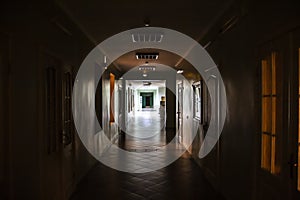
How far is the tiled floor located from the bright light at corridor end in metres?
0.33

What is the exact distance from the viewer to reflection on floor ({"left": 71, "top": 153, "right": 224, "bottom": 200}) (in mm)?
4305

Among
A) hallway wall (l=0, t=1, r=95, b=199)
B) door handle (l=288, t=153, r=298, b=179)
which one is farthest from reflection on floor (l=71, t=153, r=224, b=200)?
door handle (l=288, t=153, r=298, b=179)

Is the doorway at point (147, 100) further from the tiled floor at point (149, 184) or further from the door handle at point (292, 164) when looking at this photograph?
the door handle at point (292, 164)

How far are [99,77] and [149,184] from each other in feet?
10.0

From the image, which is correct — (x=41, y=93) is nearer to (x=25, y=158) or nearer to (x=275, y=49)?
(x=25, y=158)

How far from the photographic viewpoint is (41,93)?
305 cm

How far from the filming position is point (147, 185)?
15.7ft

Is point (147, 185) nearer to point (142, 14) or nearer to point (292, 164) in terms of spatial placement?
point (142, 14)

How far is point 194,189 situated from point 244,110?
195cm

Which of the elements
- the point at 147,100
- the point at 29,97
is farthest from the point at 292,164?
the point at 147,100

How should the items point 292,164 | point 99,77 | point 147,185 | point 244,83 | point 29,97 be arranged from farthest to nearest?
1. point 99,77
2. point 147,185
3. point 244,83
4. point 29,97
5. point 292,164

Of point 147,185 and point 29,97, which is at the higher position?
point 29,97

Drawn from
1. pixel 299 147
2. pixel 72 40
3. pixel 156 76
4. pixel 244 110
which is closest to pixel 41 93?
pixel 72 40

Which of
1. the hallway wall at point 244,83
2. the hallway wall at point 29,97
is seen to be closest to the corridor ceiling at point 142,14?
the hallway wall at point 244,83
